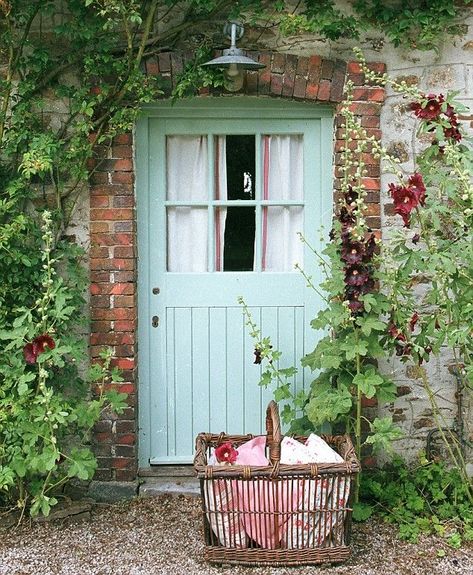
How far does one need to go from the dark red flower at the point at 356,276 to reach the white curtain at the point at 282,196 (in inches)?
35.1

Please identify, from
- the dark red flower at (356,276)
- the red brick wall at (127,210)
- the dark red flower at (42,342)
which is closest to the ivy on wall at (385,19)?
the red brick wall at (127,210)

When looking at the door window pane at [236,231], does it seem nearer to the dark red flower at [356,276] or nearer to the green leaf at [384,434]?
the dark red flower at [356,276]

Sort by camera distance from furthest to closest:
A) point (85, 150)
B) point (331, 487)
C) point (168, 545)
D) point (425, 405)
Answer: point (425, 405)
point (85, 150)
point (168, 545)
point (331, 487)

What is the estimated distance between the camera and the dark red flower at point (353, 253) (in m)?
3.88

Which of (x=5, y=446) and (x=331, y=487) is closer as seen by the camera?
(x=331, y=487)

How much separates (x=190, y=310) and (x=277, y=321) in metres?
0.52

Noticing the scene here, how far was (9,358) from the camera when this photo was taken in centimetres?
412

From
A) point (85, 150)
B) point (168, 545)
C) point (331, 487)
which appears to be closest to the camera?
point (331, 487)

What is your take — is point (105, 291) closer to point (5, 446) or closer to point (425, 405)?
point (5, 446)

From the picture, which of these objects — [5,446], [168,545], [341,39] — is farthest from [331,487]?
[341,39]

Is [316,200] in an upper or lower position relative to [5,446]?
upper

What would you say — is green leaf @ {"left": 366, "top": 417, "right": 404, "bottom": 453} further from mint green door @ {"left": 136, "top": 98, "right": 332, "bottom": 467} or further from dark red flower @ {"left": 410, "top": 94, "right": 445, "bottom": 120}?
dark red flower @ {"left": 410, "top": 94, "right": 445, "bottom": 120}

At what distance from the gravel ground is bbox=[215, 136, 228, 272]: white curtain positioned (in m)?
1.49

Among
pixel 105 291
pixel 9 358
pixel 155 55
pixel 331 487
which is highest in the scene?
pixel 155 55
